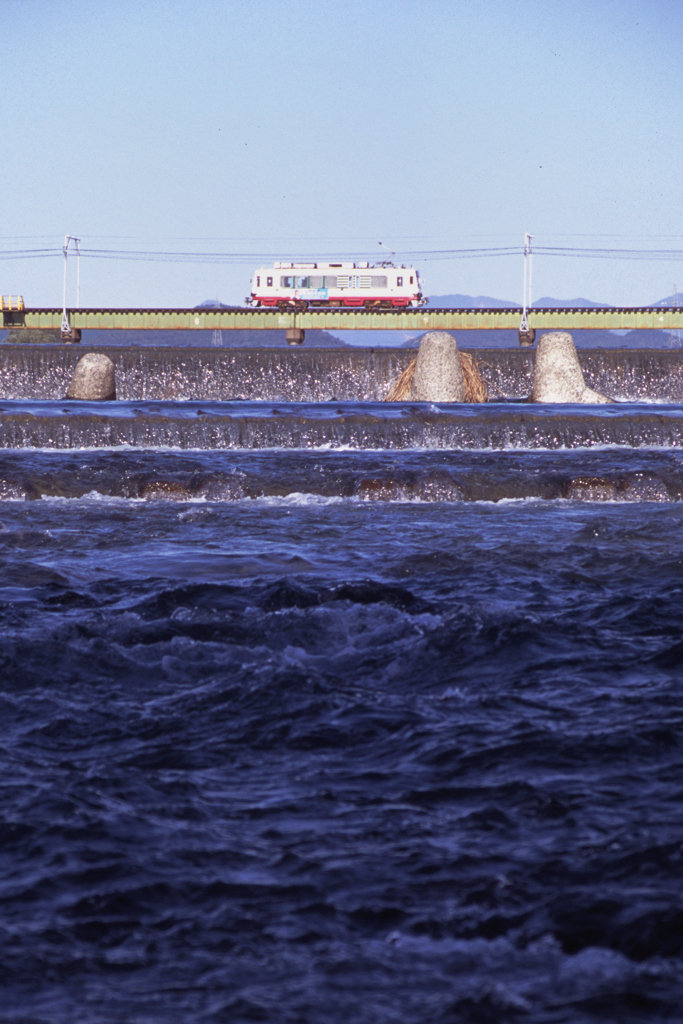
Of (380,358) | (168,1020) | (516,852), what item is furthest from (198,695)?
(380,358)

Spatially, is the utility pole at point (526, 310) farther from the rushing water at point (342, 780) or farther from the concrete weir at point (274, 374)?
the rushing water at point (342, 780)

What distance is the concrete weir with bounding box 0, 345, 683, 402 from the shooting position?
1214 inches

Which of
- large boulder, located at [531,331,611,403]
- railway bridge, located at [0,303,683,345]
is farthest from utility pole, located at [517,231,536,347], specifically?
large boulder, located at [531,331,611,403]

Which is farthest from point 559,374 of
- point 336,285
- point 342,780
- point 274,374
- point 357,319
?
point 336,285

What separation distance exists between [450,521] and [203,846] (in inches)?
307

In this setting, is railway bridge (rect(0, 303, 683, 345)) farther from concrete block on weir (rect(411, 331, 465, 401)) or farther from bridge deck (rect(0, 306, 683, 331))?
concrete block on weir (rect(411, 331, 465, 401))

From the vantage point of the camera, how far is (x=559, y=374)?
993 inches

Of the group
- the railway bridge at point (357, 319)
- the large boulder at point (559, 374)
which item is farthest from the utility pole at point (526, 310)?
the large boulder at point (559, 374)

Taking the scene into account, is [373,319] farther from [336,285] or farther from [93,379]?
[93,379]

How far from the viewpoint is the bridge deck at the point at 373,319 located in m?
51.3

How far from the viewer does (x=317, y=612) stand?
6.54 meters

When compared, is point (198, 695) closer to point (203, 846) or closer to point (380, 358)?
point (203, 846)

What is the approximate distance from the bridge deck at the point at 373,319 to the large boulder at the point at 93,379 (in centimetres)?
2299

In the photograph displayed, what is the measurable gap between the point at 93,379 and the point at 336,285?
33.0 metres
